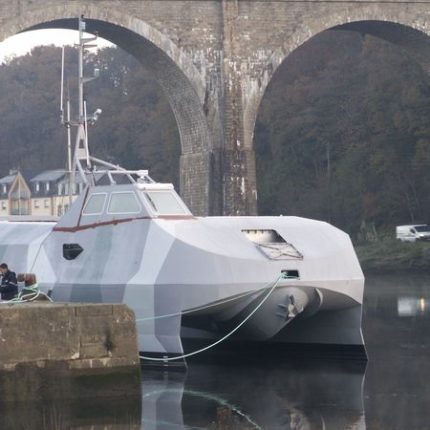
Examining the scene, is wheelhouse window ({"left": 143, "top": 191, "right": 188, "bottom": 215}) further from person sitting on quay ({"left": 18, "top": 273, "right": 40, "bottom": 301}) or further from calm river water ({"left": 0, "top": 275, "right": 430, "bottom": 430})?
person sitting on quay ({"left": 18, "top": 273, "right": 40, "bottom": 301})

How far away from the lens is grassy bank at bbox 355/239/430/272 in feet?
174

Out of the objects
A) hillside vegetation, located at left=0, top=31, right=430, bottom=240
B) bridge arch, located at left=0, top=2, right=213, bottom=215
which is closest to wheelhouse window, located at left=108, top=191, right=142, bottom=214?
bridge arch, located at left=0, top=2, right=213, bottom=215

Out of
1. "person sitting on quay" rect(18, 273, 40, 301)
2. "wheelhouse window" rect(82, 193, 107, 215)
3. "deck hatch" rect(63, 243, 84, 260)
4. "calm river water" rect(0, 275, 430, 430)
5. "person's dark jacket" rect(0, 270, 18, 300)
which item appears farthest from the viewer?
"deck hatch" rect(63, 243, 84, 260)

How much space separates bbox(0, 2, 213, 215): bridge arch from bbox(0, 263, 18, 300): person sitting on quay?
17.9 metres

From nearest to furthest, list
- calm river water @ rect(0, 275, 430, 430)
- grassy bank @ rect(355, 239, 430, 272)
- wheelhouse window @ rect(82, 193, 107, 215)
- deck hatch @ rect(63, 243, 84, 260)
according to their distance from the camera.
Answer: calm river water @ rect(0, 275, 430, 430) → wheelhouse window @ rect(82, 193, 107, 215) → deck hatch @ rect(63, 243, 84, 260) → grassy bank @ rect(355, 239, 430, 272)

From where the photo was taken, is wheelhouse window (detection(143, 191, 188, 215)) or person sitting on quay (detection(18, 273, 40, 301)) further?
wheelhouse window (detection(143, 191, 188, 215))

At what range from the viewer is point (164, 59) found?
39406mm

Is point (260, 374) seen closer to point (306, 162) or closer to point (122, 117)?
point (306, 162)

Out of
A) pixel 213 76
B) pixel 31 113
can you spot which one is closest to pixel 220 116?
pixel 213 76

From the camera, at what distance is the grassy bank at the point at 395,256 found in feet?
174

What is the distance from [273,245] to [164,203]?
6.66 ft

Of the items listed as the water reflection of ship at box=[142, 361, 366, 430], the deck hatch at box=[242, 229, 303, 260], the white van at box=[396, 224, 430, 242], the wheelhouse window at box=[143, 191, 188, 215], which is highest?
the white van at box=[396, 224, 430, 242]

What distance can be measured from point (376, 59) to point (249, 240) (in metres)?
43.6

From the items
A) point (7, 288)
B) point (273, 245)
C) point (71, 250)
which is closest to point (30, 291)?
point (7, 288)
